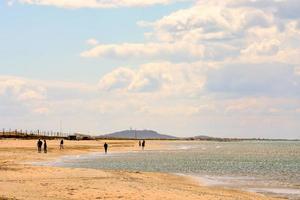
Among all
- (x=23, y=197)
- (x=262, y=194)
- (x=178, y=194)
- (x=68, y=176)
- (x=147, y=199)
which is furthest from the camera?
(x=68, y=176)

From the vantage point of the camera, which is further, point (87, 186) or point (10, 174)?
point (10, 174)

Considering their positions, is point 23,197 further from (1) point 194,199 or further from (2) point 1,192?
(1) point 194,199

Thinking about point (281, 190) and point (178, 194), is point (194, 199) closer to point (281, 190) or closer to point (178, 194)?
point (178, 194)

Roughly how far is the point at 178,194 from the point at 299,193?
1014 centimetres

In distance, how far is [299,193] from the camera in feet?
107

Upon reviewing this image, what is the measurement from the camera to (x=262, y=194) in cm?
3148

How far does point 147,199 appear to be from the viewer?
23297mm

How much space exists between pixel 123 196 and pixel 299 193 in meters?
13.4

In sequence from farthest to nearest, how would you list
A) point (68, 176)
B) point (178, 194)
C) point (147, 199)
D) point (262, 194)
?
point (68, 176) → point (262, 194) → point (178, 194) → point (147, 199)

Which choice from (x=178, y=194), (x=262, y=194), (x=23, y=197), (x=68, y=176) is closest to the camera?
(x=23, y=197)

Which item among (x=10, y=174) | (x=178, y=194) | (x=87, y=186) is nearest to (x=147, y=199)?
(x=178, y=194)

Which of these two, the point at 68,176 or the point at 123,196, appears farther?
the point at 68,176

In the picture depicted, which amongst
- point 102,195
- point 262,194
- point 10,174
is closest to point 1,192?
point 102,195

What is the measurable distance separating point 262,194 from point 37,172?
13.8 m
